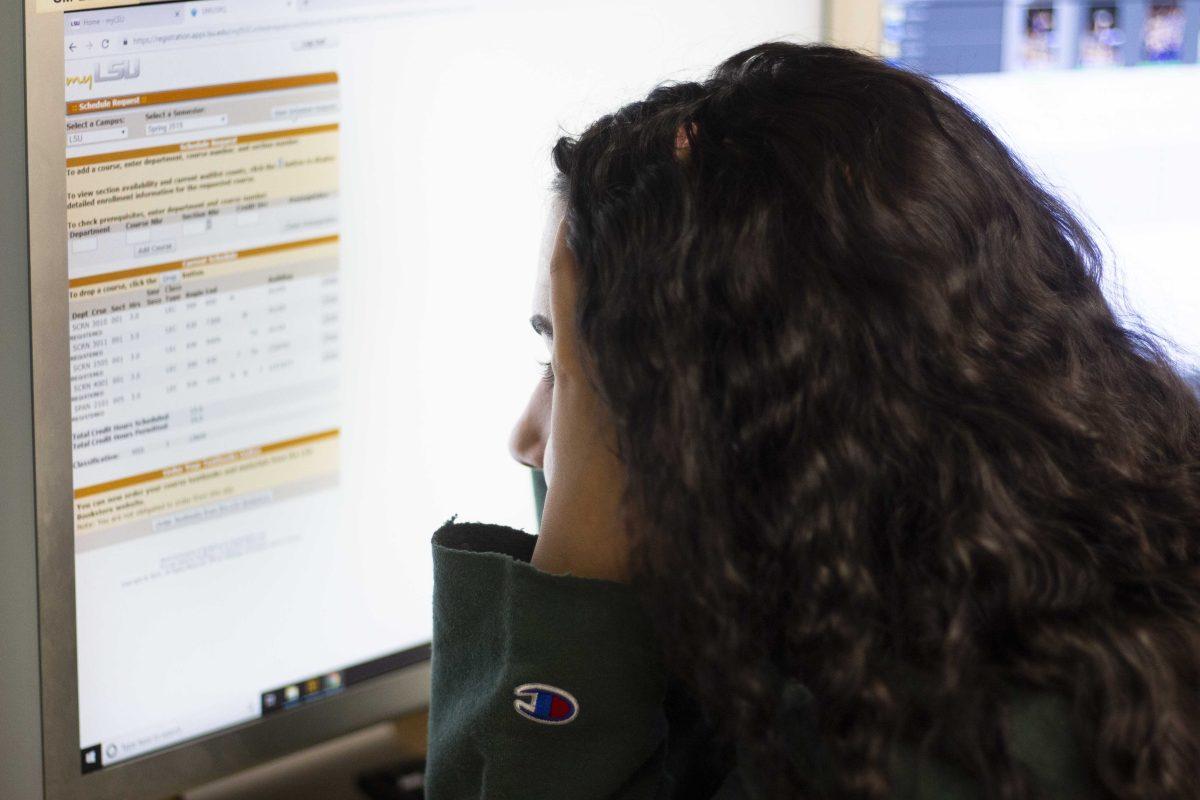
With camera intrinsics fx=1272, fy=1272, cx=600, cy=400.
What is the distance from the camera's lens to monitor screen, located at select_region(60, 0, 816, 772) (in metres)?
0.65

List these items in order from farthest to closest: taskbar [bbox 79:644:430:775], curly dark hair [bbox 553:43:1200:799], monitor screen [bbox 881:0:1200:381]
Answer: monitor screen [bbox 881:0:1200:381], taskbar [bbox 79:644:430:775], curly dark hair [bbox 553:43:1200:799]

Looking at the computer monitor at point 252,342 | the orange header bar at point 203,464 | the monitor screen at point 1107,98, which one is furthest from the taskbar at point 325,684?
the monitor screen at point 1107,98

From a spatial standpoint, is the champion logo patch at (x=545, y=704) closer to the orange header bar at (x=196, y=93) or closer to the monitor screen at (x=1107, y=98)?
the orange header bar at (x=196, y=93)

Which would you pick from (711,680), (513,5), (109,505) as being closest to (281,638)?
(109,505)

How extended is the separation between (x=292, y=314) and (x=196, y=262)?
7 centimetres

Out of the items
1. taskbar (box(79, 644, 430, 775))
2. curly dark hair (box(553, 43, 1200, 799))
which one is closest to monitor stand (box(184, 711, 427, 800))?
taskbar (box(79, 644, 430, 775))

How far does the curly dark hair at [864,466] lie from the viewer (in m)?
0.53

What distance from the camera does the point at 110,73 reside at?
62 centimetres

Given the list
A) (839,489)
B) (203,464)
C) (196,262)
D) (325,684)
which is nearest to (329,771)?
(325,684)

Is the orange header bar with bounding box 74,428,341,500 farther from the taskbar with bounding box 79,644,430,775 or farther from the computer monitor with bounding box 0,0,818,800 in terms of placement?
the taskbar with bounding box 79,644,430,775

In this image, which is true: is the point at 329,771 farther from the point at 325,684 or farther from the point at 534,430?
the point at 534,430

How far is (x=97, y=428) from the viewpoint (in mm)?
655

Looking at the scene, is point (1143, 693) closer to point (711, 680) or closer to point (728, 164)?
point (711, 680)

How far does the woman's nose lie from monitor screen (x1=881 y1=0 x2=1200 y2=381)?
1.68 ft
